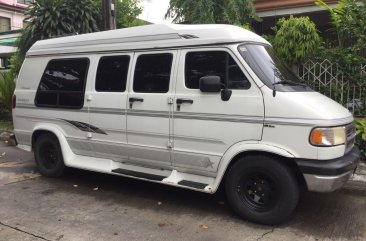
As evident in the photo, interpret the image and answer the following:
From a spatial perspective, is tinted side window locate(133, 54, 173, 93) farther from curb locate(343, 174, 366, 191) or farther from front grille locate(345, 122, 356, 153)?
curb locate(343, 174, 366, 191)

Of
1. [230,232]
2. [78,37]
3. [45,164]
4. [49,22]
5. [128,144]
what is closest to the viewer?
[230,232]

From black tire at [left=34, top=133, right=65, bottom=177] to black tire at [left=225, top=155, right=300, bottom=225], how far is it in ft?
10.2

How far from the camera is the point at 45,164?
23.1ft

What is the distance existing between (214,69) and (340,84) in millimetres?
3878

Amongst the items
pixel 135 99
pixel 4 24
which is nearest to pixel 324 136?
pixel 135 99

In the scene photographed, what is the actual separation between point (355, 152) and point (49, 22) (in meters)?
8.37

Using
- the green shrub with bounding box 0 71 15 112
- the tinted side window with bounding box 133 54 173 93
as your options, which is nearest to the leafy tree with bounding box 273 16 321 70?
the tinted side window with bounding box 133 54 173 93

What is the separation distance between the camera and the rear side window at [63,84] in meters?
6.38

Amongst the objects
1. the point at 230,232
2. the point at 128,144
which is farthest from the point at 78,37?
the point at 230,232

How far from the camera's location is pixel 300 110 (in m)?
4.50

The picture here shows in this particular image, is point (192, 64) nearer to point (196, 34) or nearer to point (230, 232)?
point (196, 34)

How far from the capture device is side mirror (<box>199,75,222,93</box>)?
4863 mm

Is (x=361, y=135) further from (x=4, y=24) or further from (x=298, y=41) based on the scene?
(x=4, y=24)

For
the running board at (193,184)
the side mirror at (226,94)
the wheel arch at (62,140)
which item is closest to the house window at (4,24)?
the wheel arch at (62,140)
